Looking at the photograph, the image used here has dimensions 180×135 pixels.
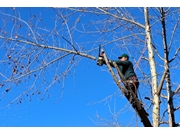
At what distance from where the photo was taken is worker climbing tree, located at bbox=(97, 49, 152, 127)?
482 centimetres

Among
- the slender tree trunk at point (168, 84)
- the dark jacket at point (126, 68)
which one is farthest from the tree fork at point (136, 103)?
the slender tree trunk at point (168, 84)

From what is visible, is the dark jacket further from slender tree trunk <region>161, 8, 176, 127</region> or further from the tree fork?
slender tree trunk <region>161, 8, 176, 127</region>

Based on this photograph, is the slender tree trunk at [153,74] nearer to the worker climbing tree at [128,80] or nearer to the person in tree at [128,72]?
the worker climbing tree at [128,80]

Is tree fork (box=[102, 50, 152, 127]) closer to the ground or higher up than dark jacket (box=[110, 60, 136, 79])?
closer to the ground

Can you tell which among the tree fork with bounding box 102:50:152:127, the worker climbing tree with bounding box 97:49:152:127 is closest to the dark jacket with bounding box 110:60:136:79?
the worker climbing tree with bounding box 97:49:152:127

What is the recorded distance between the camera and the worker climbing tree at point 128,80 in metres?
4.82

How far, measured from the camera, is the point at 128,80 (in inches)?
197

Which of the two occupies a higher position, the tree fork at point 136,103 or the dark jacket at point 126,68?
the dark jacket at point 126,68

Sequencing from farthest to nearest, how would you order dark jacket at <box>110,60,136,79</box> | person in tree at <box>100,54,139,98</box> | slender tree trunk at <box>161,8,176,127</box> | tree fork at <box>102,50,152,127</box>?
1. slender tree trunk at <box>161,8,176,127</box>
2. dark jacket at <box>110,60,136,79</box>
3. person in tree at <box>100,54,139,98</box>
4. tree fork at <box>102,50,152,127</box>

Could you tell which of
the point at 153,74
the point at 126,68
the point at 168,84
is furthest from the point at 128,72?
the point at 168,84

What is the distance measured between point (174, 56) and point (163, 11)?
860 mm

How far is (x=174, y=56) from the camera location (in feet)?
19.5

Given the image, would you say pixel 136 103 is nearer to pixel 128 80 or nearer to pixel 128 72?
pixel 128 80

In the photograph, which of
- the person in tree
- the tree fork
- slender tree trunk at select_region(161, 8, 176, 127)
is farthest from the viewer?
slender tree trunk at select_region(161, 8, 176, 127)
